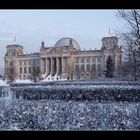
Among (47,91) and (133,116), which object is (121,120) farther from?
(47,91)

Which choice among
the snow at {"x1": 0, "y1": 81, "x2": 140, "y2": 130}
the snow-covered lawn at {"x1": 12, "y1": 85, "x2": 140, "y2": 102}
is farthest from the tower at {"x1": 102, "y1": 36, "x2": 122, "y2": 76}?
the snow at {"x1": 0, "y1": 81, "x2": 140, "y2": 130}

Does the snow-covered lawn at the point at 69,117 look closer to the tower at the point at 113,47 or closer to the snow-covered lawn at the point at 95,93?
the snow-covered lawn at the point at 95,93

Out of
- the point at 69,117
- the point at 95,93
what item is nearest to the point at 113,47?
the point at 95,93

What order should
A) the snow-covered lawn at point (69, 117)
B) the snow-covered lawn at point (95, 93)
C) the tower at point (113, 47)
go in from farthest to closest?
1. the tower at point (113, 47)
2. the snow-covered lawn at point (95, 93)
3. the snow-covered lawn at point (69, 117)

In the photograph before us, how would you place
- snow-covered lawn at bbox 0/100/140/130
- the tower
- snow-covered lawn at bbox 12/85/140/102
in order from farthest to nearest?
the tower
snow-covered lawn at bbox 12/85/140/102
snow-covered lawn at bbox 0/100/140/130

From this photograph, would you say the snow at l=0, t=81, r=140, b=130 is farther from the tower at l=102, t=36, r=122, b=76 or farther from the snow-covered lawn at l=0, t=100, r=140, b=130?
the tower at l=102, t=36, r=122, b=76

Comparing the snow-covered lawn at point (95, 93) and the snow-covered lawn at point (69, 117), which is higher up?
the snow-covered lawn at point (95, 93)

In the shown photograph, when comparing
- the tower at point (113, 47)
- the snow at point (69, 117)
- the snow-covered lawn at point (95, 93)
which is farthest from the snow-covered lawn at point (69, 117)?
the tower at point (113, 47)

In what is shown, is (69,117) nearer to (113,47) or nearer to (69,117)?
(69,117)

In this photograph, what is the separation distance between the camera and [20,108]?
24.4ft

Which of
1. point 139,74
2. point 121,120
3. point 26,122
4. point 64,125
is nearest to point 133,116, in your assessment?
point 121,120

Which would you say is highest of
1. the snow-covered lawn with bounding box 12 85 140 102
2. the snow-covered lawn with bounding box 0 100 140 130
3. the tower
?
the tower

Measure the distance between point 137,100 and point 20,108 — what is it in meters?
3.81

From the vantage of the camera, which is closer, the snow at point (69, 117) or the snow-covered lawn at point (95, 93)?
the snow at point (69, 117)
